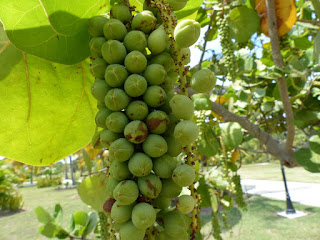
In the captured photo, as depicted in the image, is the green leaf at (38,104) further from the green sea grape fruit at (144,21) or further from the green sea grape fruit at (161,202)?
the green sea grape fruit at (161,202)

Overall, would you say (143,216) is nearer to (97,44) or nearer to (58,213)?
(97,44)

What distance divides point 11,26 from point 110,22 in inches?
6.6

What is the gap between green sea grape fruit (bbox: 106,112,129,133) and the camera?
1.24ft

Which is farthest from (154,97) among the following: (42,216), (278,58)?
(42,216)

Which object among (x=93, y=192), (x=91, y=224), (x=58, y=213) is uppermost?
(x=93, y=192)

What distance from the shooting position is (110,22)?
0.40m

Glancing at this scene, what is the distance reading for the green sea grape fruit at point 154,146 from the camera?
14.0 inches

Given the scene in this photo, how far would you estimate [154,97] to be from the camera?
1.24 ft

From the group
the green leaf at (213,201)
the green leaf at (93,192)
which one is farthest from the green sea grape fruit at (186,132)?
the green leaf at (213,201)

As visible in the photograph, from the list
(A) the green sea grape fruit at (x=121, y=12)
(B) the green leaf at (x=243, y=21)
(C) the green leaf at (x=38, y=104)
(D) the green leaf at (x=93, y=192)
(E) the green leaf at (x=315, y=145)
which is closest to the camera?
(A) the green sea grape fruit at (x=121, y=12)

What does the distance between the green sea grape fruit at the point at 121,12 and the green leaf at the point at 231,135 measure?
114 centimetres

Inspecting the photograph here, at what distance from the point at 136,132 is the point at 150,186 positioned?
77mm

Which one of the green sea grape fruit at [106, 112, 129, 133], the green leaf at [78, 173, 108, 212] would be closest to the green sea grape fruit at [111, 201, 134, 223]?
the green sea grape fruit at [106, 112, 129, 133]

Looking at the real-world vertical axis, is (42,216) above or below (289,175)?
above
